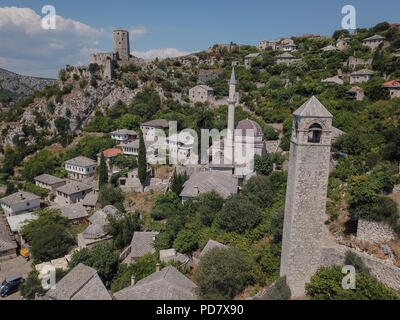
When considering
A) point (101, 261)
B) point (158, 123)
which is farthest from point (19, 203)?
point (158, 123)

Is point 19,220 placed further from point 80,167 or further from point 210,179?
point 210,179

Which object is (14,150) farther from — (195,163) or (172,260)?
(172,260)

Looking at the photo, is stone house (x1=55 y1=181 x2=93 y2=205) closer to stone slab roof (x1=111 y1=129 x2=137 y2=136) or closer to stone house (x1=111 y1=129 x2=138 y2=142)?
stone house (x1=111 y1=129 x2=138 y2=142)

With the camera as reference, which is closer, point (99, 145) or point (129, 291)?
point (129, 291)
